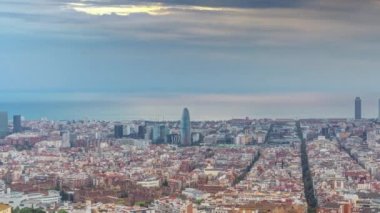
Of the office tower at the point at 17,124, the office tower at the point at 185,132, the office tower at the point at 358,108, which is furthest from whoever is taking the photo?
the office tower at the point at 185,132

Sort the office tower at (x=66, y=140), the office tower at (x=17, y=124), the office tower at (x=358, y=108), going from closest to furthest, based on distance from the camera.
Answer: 1. the office tower at (x=358, y=108)
2. the office tower at (x=17, y=124)
3. the office tower at (x=66, y=140)

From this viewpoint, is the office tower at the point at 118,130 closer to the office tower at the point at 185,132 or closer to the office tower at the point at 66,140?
the office tower at the point at 66,140

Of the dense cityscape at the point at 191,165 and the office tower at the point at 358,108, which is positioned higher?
the office tower at the point at 358,108

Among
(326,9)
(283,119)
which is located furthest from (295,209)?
(283,119)

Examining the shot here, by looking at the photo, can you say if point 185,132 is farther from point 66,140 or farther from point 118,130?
point 66,140

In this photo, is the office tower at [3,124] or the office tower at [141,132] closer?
the office tower at [3,124]

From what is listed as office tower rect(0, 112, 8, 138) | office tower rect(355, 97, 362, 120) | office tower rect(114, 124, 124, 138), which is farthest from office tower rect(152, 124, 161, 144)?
office tower rect(355, 97, 362, 120)

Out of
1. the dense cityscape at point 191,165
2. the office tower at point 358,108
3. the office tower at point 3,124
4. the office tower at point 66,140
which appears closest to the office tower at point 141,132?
the dense cityscape at point 191,165

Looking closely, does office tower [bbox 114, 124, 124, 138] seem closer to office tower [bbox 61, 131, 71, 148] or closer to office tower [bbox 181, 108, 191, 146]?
office tower [bbox 61, 131, 71, 148]
